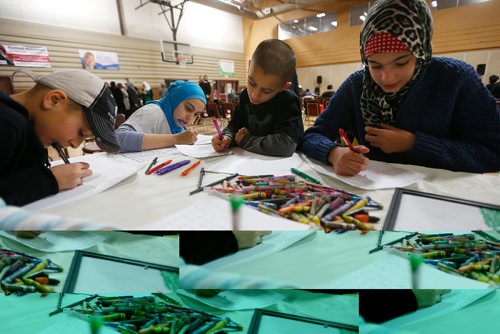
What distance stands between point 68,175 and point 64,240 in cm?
18

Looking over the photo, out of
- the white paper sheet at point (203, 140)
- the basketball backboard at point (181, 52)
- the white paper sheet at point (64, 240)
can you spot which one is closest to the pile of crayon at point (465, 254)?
the white paper sheet at point (64, 240)

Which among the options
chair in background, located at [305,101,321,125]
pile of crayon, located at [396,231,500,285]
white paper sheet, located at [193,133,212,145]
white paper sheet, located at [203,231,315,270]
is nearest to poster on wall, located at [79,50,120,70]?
chair in background, located at [305,101,321,125]

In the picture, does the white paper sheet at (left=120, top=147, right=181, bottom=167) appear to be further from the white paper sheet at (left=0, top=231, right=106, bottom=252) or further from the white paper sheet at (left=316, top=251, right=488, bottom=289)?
the white paper sheet at (left=316, top=251, right=488, bottom=289)

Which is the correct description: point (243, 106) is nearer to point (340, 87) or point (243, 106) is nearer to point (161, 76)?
point (340, 87)

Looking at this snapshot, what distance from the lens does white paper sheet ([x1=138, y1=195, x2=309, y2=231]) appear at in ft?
0.92

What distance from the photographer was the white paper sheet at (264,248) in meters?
0.27

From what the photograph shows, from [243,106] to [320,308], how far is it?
67 cm

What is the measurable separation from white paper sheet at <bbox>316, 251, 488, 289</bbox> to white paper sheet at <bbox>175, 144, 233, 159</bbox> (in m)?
0.44

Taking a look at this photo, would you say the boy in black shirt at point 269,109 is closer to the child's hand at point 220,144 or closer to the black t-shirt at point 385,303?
the child's hand at point 220,144

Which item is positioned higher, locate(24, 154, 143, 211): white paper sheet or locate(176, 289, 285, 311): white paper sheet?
locate(24, 154, 143, 211): white paper sheet

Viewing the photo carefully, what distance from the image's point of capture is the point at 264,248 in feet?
0.91

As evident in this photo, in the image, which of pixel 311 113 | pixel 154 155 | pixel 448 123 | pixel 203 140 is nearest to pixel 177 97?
pixel 203 140

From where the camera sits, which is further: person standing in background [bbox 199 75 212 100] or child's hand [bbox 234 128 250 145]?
person standing in background [bbox 199 75 212 100]

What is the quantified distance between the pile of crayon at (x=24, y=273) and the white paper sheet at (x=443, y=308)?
439 mm
